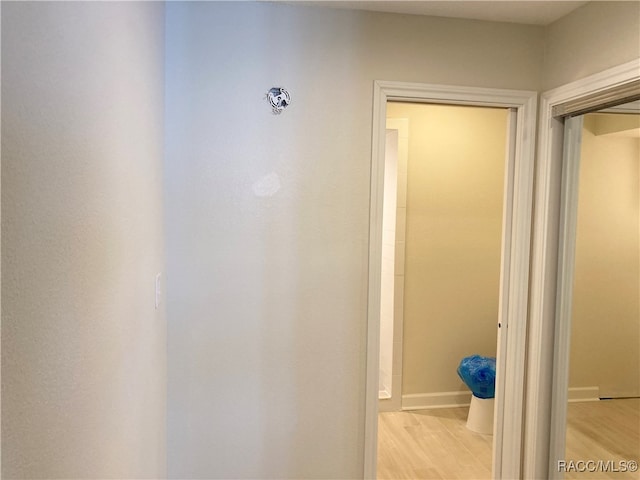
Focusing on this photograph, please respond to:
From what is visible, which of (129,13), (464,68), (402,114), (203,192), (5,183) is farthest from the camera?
(402,114)

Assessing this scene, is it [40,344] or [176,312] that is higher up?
[40,344]

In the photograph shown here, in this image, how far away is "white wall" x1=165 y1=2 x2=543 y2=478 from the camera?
2.12m

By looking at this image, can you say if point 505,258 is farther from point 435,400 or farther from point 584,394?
point 435,400

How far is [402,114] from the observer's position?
3545 mm

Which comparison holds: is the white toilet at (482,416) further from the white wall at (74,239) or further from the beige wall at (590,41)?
the white wall at (74,239)

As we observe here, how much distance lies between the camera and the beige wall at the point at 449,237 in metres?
3.59

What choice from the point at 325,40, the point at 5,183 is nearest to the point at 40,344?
the point at 5,183

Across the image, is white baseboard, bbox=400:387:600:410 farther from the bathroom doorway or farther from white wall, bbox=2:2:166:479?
white wall, bbox=2:2:166:479

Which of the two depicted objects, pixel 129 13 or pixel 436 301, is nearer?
pixel 129 13

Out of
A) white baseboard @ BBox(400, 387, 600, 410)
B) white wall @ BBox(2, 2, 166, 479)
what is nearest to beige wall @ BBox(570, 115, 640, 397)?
white baseboard @ BBox(400, 387, 600, 410)

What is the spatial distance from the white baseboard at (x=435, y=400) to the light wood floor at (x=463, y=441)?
5cm

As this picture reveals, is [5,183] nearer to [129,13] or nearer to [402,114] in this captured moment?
[129,13]

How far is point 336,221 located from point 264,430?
1.07m

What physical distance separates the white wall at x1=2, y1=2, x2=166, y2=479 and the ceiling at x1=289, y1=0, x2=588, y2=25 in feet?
3.59
